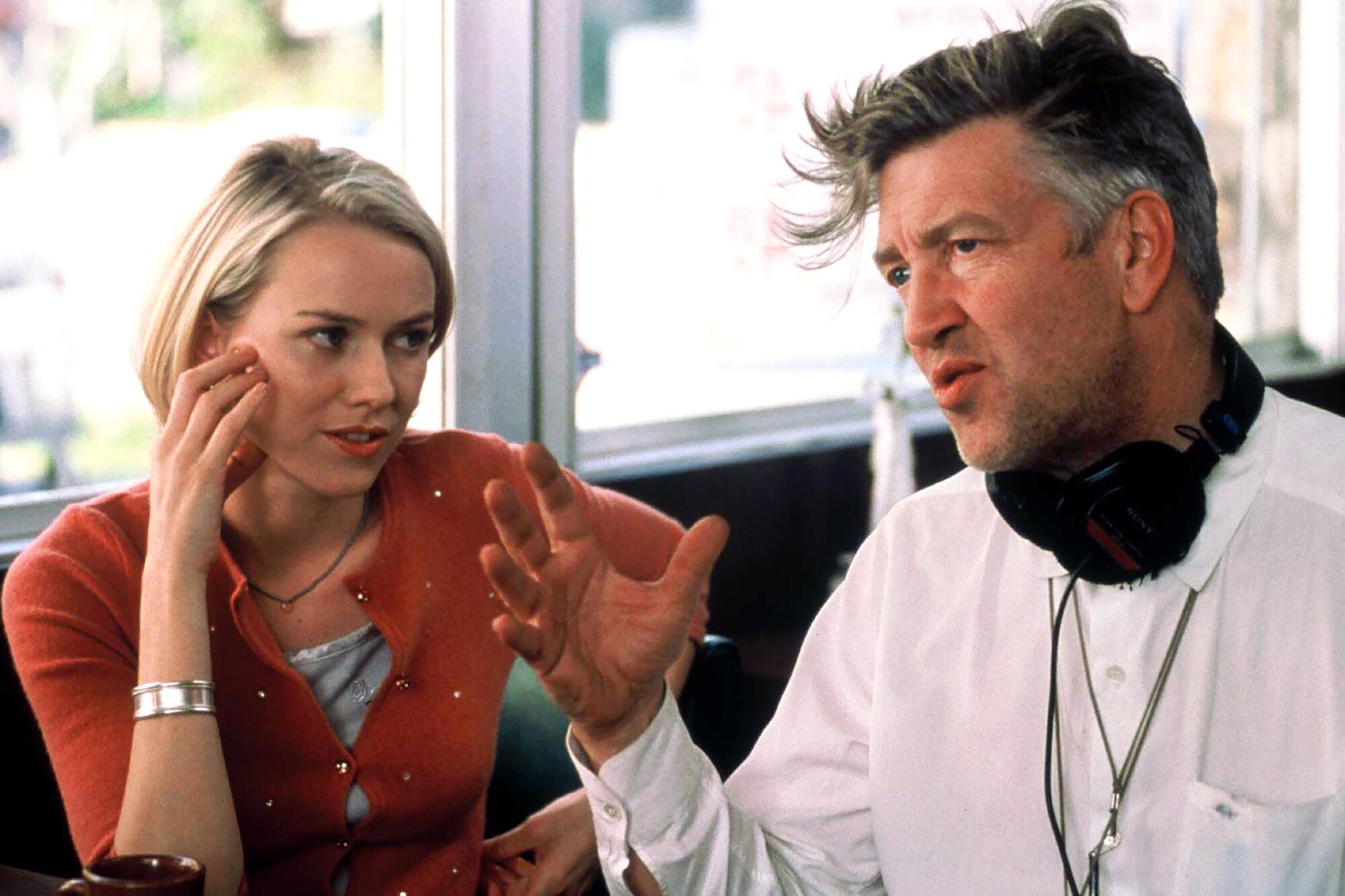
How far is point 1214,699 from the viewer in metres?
1.41

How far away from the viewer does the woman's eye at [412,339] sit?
1.91 metres

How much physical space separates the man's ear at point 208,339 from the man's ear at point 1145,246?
1015 mm

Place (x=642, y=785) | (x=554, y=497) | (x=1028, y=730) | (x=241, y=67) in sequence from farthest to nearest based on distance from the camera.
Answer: (x=241, y=67), (x=1028, y=730), (x=642, y=785), (x=554, y=497)

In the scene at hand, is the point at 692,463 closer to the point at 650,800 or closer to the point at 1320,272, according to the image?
the point at 650,800

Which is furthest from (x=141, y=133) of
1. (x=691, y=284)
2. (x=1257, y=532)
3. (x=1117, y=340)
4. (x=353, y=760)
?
(x=1257, y=532)

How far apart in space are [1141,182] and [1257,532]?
13.1 inches

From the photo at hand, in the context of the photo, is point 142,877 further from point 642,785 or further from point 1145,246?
point 1145,246

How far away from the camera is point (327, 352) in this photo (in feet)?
6.00

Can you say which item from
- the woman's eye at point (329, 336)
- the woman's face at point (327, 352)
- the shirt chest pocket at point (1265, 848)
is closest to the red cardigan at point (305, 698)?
the woman's face at point (327, 352)

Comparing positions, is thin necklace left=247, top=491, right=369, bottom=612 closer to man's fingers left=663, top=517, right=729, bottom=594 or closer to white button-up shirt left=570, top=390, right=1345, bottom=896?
white button-up shirt left=570, top=390, right=1345, bottom=896

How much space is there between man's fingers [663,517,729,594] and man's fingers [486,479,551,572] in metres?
0.11

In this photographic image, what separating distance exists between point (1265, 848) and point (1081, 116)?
26.0 inches

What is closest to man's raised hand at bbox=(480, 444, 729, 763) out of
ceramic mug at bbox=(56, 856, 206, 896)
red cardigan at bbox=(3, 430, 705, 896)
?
ceramic mug at bbox=(56, 856, 206, 896)

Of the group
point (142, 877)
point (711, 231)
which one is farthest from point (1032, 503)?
point (711, 231)
